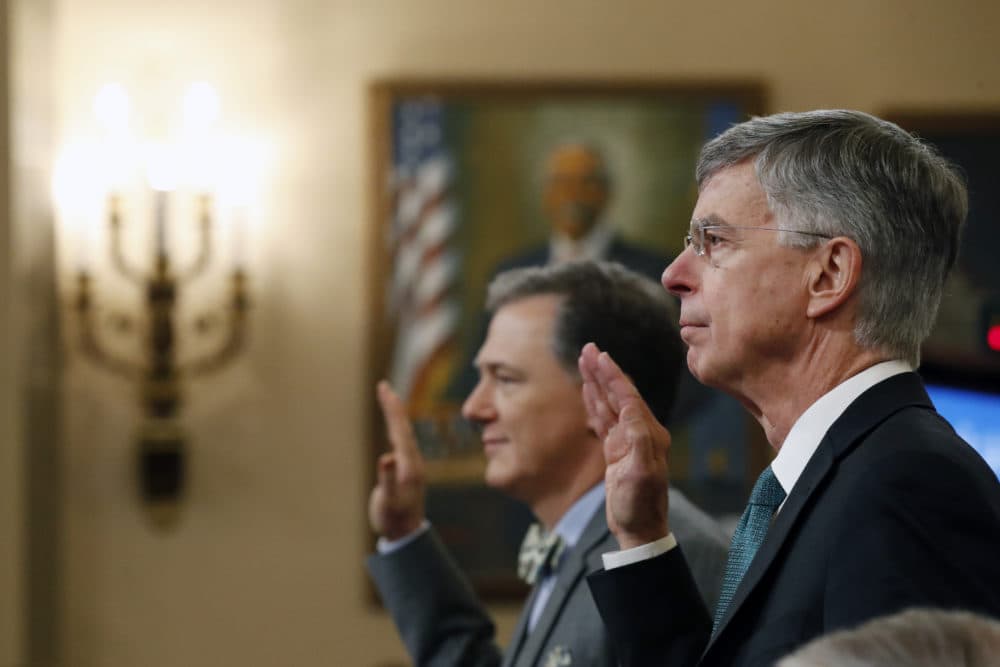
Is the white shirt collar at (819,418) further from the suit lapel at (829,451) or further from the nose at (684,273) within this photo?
the nose at (684,273)

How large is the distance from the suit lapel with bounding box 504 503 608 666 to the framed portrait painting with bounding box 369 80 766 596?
6.81 ft

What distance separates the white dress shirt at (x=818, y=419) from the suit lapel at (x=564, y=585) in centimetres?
60

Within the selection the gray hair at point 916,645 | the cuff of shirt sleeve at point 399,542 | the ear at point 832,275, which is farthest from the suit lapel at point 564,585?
the gray hair at point 916,645

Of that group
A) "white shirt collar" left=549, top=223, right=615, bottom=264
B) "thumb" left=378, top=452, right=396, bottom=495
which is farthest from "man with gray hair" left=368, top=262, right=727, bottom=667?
"white shirt collar" left=549, top=223, right=615, bottom=264

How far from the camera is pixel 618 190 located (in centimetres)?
416

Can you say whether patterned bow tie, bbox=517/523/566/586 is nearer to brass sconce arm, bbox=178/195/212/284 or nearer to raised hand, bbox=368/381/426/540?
raised hand, bbox=368/381/426/540

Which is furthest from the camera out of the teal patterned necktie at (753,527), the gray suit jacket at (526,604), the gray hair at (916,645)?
the gray suit jacket at (526,604)

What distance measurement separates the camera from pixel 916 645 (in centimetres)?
70

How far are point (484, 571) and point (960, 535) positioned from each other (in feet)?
9.87

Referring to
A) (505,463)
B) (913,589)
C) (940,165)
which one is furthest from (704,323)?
(505,463)

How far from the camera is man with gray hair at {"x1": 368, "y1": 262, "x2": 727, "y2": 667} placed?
1968mm

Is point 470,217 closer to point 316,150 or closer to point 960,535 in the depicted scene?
point 316,150

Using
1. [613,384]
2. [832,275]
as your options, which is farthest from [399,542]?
[832,275]

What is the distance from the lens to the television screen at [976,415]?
2.00 meters
